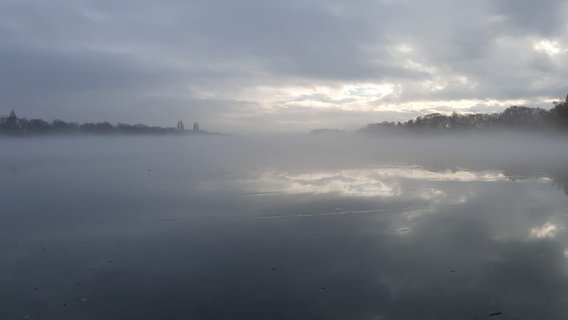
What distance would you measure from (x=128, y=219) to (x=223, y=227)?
10.7 feet

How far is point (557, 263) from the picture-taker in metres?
8.02

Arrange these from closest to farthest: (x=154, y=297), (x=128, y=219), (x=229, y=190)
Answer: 1. (x=154, y=297)
2. (x=128, y=219)
3. (x=229, y=190)

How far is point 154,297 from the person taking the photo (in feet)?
21.6

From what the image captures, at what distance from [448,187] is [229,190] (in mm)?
9969

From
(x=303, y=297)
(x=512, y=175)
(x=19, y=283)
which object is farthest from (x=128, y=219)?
(x=512, y=175)

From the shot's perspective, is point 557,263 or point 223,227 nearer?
point 557,263

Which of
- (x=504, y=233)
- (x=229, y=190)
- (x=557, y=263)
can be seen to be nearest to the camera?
(x=557, y=263)

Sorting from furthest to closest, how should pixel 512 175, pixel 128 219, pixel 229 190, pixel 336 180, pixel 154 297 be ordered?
pixel 512 175, pixel 336 180, pixel 229 190, pixel 128 219, pixel 154 297

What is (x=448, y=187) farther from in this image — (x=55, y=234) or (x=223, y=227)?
(x=55, y=234)

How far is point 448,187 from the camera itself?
1838cm

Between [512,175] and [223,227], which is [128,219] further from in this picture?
[512,175]

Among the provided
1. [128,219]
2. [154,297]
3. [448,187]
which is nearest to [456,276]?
[154,297]

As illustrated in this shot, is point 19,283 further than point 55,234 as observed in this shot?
No

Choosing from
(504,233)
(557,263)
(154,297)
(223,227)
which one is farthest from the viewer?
(223,227)
